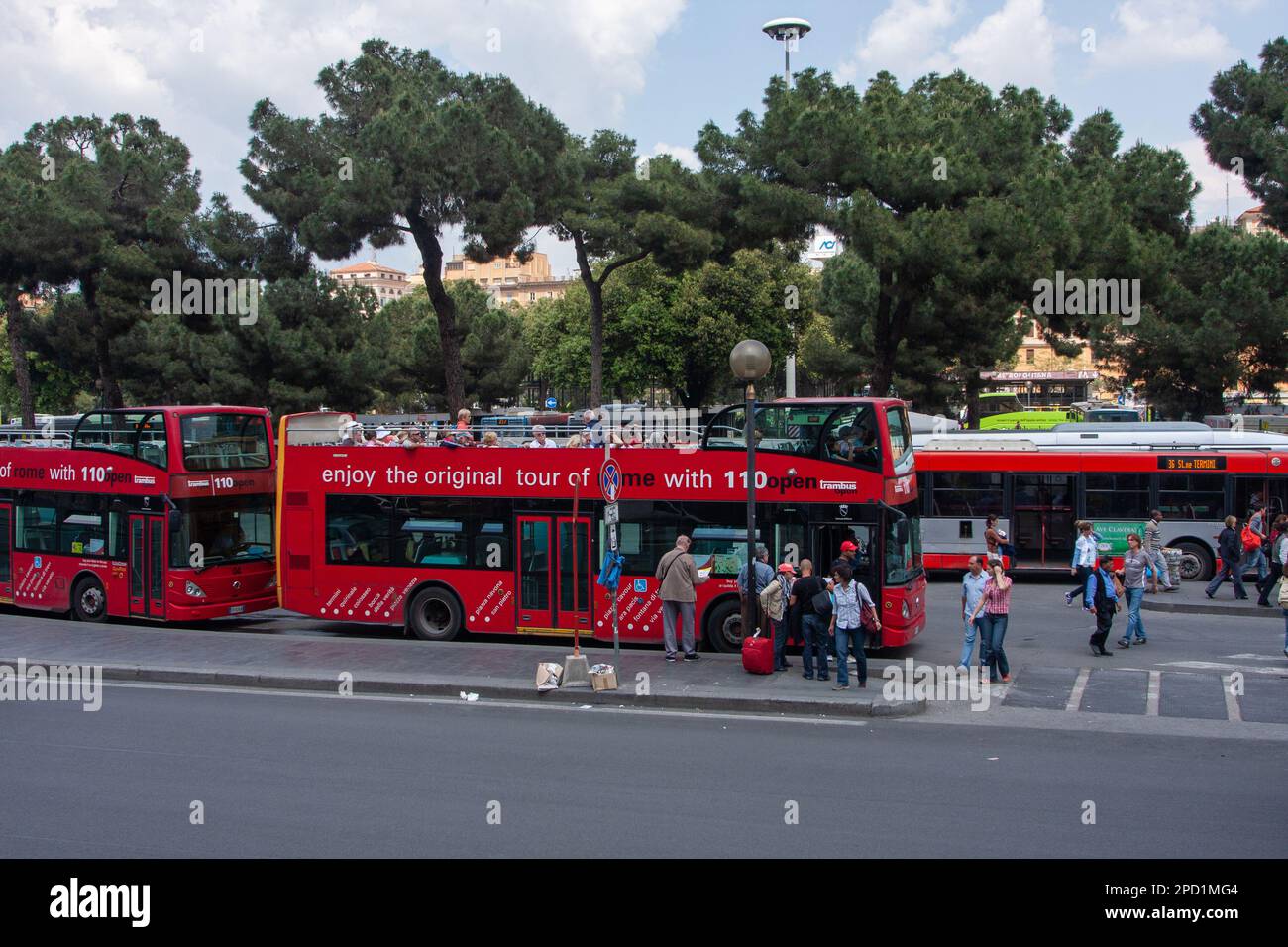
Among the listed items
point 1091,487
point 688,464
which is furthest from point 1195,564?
point 688,464

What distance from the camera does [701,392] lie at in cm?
6069

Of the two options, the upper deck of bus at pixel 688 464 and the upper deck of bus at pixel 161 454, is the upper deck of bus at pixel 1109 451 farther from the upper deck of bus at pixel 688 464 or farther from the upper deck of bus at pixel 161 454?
the upper deck of bus at pixel 161 454

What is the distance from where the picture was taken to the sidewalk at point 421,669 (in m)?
12.8

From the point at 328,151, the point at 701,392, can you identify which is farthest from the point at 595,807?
the point at 701,392

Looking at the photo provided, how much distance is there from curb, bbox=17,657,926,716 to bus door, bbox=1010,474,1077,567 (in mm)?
12735

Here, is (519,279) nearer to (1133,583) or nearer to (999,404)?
(999,404)

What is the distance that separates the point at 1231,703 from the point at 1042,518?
11605 mm

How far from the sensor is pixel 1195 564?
23406mm

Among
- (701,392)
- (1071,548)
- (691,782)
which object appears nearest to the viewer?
(691,782)

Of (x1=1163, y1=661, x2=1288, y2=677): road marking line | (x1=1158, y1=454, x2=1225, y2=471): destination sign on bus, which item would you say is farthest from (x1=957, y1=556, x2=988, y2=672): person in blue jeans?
(x1=1158, y1=454, x2=1225, y2=471): destination sign on bus

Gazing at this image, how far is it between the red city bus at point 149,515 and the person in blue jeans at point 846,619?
35.8 ft

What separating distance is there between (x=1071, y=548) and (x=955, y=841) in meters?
17.7

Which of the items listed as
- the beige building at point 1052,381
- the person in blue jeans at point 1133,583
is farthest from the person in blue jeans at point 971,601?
the beige building at point 1052,381
